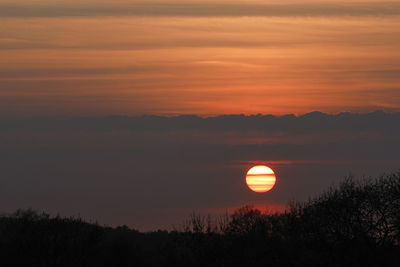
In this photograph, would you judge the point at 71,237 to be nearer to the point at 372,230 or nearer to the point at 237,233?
the point at 237,233

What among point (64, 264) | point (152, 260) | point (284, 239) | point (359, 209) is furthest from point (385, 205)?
point (152, 260)

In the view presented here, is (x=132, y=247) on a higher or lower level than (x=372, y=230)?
higher

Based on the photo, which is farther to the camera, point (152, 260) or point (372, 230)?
point (152, 260)

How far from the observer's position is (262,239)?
6888 cm

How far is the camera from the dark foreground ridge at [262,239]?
58000 mm

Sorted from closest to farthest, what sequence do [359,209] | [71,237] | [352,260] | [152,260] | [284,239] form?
[352,260]
[359,209]
[284,239]
[71,237]
[152,260]

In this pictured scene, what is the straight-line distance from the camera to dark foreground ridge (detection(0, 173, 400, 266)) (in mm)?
58000

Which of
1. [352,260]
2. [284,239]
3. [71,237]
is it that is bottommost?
[352,260]

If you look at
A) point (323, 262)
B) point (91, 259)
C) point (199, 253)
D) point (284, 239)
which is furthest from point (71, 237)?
point (323, 262)

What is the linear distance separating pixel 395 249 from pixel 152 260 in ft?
154

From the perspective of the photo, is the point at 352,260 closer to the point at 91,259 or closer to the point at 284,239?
the point at 284,239

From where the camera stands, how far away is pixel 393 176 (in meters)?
62.4

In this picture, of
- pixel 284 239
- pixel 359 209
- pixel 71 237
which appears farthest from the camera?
pixel 71 237

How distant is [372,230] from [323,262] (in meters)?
4.40
